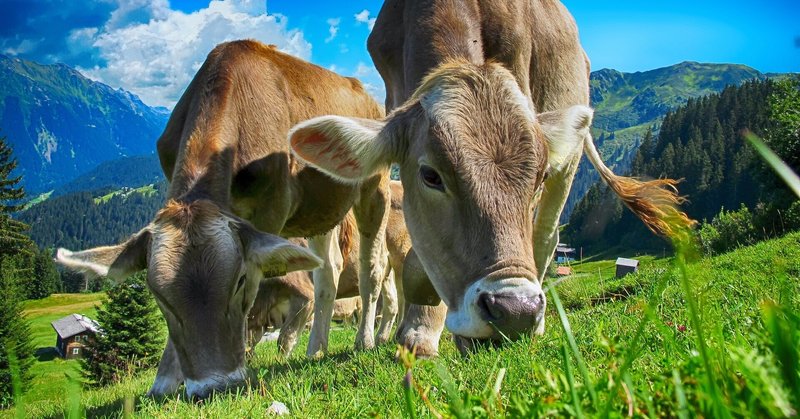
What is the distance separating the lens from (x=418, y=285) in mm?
5332

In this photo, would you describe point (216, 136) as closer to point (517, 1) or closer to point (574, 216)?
point (517, 1)

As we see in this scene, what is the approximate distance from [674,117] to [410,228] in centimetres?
15814

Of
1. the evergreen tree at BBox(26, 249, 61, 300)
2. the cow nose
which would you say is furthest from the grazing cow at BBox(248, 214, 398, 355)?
the evergreen tree at BBox(26, 249, 61, 300)

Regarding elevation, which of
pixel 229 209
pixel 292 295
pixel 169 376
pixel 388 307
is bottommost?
pixel 292 295

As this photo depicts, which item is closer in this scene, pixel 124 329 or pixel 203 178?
pixel 203 178

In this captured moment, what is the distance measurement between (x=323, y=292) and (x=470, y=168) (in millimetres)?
5858

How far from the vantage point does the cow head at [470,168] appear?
362 cm

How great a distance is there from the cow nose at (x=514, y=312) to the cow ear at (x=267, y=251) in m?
2.07

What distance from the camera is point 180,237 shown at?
4570 mm

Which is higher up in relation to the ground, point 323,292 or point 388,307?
point 323,292

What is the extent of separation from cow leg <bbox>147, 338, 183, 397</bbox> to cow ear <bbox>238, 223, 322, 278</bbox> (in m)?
0.99

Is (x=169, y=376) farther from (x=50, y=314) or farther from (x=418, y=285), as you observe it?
(x=50, y=314)

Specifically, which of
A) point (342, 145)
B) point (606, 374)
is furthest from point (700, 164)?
point (606, 374)

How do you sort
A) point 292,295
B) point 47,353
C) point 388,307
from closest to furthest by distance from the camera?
point 388,307 → point 292,295 → point 47,353
